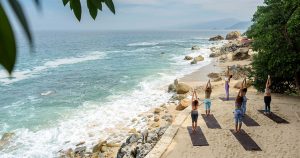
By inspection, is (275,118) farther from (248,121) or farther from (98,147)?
(98,147)

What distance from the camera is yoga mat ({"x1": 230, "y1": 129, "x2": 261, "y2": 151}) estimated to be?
11.7 m

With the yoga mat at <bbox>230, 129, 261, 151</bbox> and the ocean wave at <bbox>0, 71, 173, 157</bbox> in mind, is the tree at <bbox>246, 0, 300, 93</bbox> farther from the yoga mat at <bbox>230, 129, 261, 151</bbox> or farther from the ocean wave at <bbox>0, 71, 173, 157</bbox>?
the ocean wave at <bbox>0, 71, 173, 157</bbox>

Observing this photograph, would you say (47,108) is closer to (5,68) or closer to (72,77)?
(72,77)

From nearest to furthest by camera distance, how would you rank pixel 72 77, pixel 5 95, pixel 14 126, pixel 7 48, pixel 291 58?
pixel 7 48
pixel 291 58
pixel 14 126
pixel 5 95
pixel 72 77

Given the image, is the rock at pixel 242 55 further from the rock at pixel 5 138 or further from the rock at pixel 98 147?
the rock at pixel 5 138

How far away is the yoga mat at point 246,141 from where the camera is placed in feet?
38.4

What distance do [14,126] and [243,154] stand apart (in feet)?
59.4

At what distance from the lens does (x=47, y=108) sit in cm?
2816

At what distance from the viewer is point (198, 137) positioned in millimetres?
12703

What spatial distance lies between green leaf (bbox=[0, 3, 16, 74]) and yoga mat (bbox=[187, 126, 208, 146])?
11871 mm

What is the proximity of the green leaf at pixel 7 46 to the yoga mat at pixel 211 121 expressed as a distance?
13665 millimetres

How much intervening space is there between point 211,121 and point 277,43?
20.4 feet

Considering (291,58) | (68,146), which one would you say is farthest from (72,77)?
(291,58)

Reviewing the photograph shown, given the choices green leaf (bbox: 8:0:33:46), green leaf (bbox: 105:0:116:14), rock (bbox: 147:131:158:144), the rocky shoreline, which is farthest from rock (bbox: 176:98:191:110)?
green leaf (bbox: 8:0:33:46)
